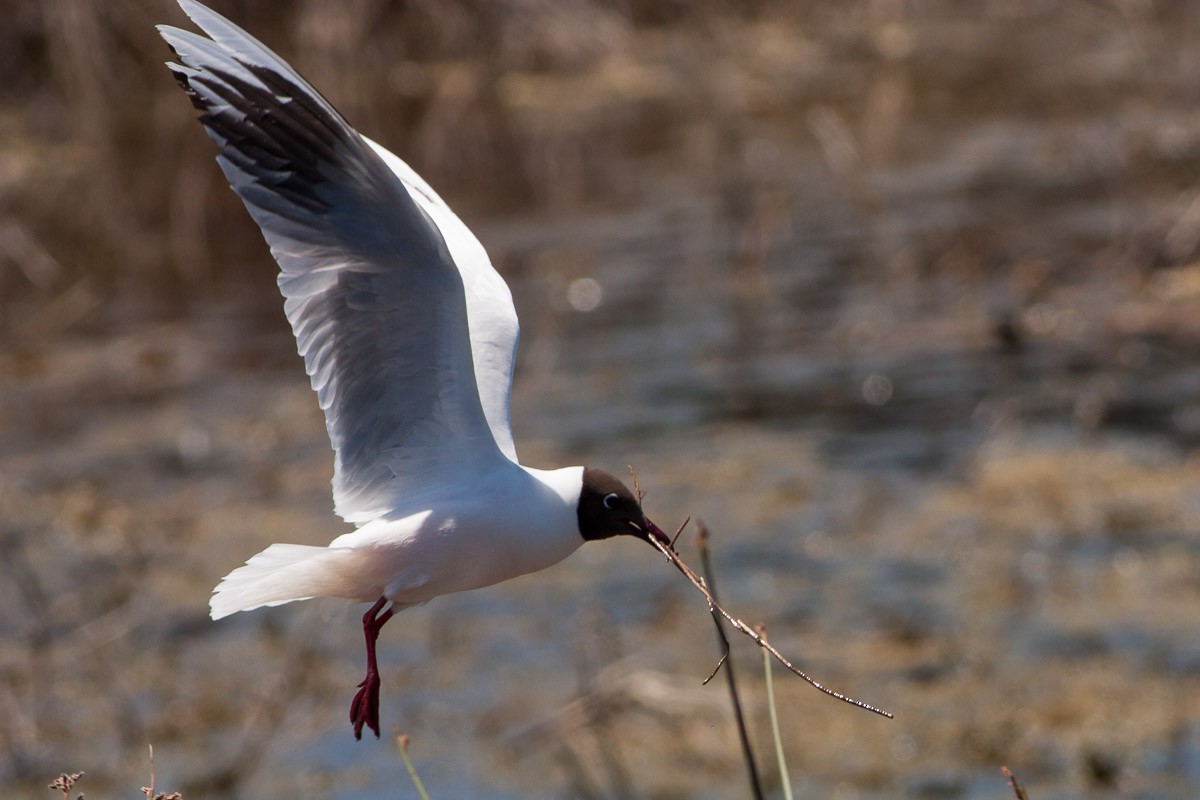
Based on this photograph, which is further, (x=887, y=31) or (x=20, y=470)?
(x=887, y=31)

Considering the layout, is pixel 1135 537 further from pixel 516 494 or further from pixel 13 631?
pixel 516 494

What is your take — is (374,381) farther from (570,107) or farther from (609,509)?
(570,107)

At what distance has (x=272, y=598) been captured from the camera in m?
3.78

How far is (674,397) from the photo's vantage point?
1189 cm

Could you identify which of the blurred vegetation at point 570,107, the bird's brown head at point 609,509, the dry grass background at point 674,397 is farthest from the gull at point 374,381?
the blurred vegetation at point 570,107

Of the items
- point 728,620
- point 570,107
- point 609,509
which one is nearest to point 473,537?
point 609,509

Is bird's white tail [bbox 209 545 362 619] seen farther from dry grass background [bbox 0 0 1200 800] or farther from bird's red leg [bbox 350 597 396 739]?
dry grass background [bbox 0 0 1200 800]

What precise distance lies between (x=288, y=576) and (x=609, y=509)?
695 mm

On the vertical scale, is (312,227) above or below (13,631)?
above

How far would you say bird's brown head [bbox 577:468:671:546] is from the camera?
3602mm

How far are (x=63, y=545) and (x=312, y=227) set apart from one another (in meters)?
7.28

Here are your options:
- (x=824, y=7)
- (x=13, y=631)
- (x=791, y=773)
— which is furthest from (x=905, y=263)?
(x=824, y=7)

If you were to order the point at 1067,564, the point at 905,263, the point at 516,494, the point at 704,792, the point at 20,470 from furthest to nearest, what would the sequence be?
the point at 905,263 → the point at 20,470 → the point at 1067,564 → the point at 704,792 → the point at 516,494

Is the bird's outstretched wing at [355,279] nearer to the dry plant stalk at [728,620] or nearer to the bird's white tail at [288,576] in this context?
the bird's white tail at [288,576]
